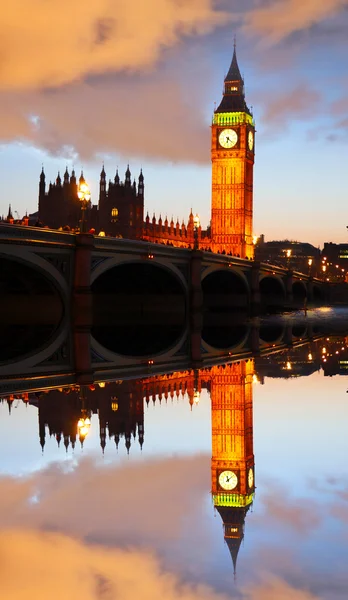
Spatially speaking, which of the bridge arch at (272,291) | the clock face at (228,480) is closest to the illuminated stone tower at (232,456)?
the clock face at (228,480)

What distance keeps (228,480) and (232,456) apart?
103cm

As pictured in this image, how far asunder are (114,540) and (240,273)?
62.5 m

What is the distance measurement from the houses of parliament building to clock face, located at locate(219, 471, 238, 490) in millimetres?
114225

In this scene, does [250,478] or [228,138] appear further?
[228,138]

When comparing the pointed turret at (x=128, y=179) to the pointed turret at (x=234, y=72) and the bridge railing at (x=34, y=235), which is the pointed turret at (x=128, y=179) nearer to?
the pointed turret at (x=234, y=72)

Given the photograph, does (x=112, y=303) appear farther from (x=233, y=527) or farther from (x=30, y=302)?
(x=233, y=527)

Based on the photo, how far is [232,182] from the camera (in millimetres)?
149500

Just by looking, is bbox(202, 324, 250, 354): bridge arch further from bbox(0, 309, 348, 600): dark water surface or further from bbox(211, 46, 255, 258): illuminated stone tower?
bbox(211, 46, 255, 258): illuminated stone tower

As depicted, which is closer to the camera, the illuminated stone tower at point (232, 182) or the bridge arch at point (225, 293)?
the bridge arch at point (225, 293)

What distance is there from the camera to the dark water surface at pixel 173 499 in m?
6.16

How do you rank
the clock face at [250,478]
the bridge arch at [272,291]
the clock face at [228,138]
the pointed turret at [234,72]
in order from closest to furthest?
1. the clock face at [250,478]
2. the bridge arch at [272,291]
3. the clock face at [228,138]
4. the pointed turret at [234,72]

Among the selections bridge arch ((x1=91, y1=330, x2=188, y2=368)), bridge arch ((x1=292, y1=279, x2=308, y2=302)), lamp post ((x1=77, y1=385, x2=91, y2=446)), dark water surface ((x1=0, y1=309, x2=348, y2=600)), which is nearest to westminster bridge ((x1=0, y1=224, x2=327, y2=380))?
bridge arch ((x1=91, y1=330, x2=188, y2=368))

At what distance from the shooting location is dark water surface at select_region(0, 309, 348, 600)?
20.2 feet

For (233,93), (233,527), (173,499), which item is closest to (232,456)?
(173,499)
